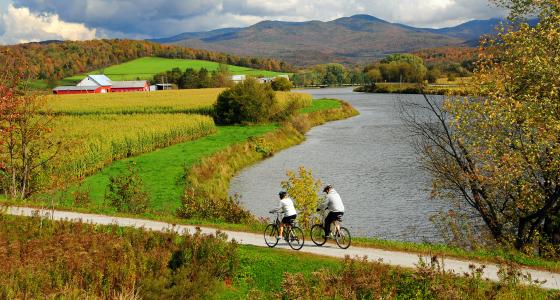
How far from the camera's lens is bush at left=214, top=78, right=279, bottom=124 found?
7100 cm

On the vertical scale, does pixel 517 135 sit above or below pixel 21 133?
above

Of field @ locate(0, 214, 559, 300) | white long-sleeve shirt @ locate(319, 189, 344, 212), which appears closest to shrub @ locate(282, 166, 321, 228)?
white long-sleeve shirt @ locate(319, 189, 344, 212)

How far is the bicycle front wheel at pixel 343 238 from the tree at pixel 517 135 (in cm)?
495

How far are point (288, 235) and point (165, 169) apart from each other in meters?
21.7

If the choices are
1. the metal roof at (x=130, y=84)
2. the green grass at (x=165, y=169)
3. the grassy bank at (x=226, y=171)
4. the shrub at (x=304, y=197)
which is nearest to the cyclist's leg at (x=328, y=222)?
the shrub at (x=304, y=197)

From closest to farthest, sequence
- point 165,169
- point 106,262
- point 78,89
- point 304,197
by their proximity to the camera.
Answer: point 106,262
point 304,197
point 165,169
point 78,89

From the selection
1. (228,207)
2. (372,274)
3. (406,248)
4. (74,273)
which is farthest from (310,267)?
(228,207)

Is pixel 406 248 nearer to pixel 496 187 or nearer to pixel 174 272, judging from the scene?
pixel 496 187

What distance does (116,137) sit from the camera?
43.1m

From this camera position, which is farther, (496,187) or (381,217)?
(381,217)

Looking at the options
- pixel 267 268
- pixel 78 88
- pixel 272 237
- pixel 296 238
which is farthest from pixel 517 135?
pixel 78 88

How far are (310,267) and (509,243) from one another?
7980mm

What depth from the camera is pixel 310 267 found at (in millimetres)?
16469

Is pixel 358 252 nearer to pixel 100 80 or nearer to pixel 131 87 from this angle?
pixel 131 87
